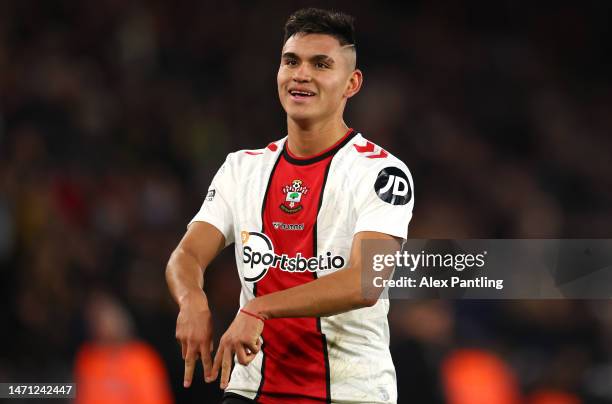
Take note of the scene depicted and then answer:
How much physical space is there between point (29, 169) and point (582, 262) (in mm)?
5498

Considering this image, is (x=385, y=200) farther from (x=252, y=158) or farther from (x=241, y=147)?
(x=241, y=147)

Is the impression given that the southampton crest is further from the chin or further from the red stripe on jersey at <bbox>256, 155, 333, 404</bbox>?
the chin

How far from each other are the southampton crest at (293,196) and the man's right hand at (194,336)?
599 mm

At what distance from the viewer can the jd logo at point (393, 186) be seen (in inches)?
147

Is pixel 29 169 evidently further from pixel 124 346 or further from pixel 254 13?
pixel 254 13

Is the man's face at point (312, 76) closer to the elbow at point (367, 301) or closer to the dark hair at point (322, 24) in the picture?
the dark hair at point (322, 24)

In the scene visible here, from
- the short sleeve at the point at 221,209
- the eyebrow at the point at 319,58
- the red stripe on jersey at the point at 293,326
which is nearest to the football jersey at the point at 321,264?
the red stripe on jersey at the point at 293,326

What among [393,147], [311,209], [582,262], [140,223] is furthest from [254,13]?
[311,209]

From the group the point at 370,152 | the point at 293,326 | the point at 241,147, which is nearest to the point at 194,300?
the point at 293,326

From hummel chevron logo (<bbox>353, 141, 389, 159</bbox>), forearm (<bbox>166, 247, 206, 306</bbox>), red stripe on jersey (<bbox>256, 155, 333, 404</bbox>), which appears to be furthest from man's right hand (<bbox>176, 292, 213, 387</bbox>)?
hummel chevron logo (<bbox>353, 141, 389, 159</bbox>)

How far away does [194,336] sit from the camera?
345 centimetres

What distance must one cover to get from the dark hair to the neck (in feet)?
1.15

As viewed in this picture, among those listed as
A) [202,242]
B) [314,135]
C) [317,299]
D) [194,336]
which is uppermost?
[314,135]

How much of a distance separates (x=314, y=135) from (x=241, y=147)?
705 centimetres
